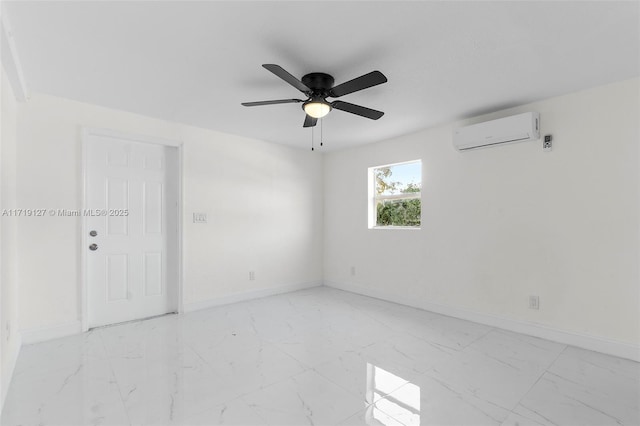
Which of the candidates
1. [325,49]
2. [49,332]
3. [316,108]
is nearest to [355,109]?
[316,108]

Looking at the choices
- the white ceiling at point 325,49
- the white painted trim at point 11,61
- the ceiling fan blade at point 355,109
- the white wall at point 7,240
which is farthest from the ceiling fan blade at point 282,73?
the white wall at point 7,240

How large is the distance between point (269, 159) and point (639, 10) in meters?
3.84

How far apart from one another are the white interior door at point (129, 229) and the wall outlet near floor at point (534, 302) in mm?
3848

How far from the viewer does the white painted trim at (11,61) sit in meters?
1.79

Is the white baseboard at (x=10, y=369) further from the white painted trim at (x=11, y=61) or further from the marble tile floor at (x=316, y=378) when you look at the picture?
the white painted trim at (x=11, y=61)

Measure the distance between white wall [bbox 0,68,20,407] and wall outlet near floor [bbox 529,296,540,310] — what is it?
13.5ft

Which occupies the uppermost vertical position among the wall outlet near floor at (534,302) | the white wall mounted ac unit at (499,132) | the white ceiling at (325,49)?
the white ceiling at (325,49)

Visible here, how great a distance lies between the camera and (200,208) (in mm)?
3908

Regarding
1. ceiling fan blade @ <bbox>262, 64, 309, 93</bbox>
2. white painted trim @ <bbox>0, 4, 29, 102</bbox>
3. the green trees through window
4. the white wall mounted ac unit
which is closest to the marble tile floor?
the green trees through window

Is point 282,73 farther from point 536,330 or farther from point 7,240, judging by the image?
point 536,330

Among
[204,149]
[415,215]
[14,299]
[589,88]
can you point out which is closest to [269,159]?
[204,149]

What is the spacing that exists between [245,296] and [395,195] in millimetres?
2509

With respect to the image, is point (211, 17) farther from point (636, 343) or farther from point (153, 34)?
point (636, 343)

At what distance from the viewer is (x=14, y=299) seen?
2604 millimetres
